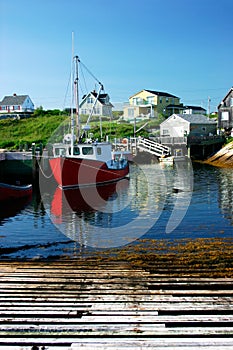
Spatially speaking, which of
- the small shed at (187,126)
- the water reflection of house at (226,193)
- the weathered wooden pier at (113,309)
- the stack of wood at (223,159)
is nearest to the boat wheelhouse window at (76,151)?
the water reflection of house at (226,193)

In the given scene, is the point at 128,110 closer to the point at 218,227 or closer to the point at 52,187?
the point at 52,187

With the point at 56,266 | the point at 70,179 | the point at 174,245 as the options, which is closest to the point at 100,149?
the point at 70,179

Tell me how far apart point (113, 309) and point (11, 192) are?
1840 cm

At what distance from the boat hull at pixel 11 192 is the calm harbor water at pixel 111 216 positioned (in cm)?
82

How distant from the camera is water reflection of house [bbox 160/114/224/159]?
46.6 meters

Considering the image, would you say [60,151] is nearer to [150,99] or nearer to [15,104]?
[15,104]

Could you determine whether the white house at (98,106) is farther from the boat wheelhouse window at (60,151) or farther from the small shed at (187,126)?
the boat wheelhouse window at (60,151)

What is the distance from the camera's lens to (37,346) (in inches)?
169

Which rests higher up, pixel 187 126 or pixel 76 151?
pixel 187 126

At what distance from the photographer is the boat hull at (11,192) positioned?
2231cm

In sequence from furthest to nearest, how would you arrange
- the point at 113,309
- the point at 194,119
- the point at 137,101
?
the point at 137,101
the point at 194,119
the point at 113,309

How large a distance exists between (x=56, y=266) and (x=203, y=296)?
3.62 m

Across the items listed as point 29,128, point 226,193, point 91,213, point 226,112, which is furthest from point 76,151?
point 226,112

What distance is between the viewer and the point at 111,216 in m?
17.9
